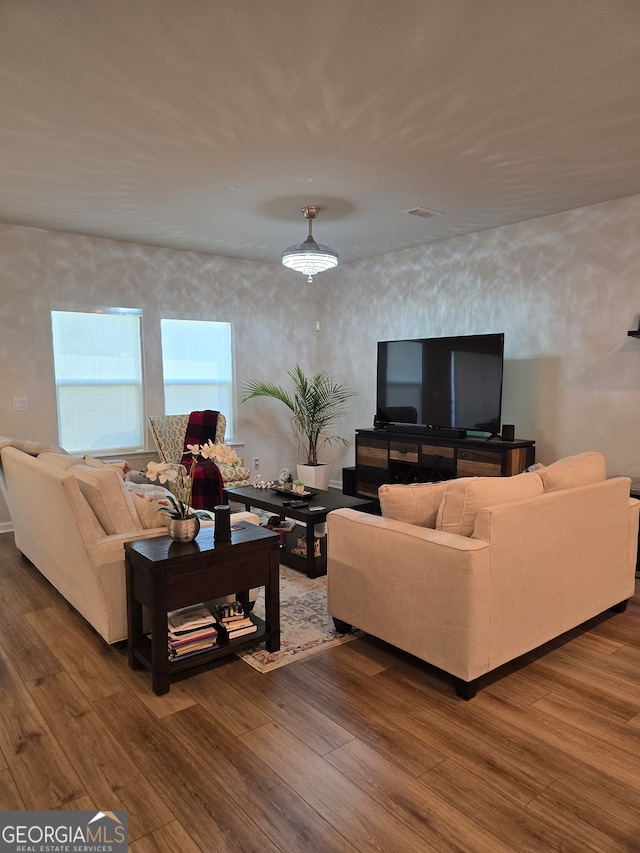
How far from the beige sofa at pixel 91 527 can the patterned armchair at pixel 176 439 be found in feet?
6.94

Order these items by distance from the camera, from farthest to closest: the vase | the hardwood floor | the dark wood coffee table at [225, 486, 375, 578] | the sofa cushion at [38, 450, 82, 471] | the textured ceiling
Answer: the dark wood coffee table at [225, 486, 375, 578] → the sofa cushion at [38, 450, 82, 471] → the vase → the textured ceiling → the hardwood floor

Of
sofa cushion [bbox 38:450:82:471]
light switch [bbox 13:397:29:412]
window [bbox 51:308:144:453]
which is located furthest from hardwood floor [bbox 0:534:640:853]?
window [bbox 51:308:144:453]

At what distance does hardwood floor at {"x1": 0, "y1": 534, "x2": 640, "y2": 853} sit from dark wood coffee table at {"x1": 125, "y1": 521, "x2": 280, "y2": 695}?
0.11 m

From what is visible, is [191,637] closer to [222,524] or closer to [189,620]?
[189,620]

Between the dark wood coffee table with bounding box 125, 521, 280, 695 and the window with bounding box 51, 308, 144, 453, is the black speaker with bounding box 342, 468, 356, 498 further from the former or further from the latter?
the dark wood coffee table with bounding box 125, 521, 280, 695

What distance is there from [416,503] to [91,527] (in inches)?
58.4

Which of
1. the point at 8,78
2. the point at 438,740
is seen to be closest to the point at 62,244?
the point at 8,78

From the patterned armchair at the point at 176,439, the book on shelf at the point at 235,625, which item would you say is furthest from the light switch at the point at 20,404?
the book on shelf at the point at 235,625

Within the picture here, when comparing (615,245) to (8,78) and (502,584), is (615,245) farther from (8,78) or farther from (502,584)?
(8,78)

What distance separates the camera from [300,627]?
3.02 meters

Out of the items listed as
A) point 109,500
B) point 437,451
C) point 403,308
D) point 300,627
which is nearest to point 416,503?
point 300,627

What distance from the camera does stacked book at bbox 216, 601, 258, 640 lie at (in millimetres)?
2664

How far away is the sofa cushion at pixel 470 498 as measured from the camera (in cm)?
243

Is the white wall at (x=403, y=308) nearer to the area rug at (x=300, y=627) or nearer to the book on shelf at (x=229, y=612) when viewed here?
the area rug at (x=300, y=627)
